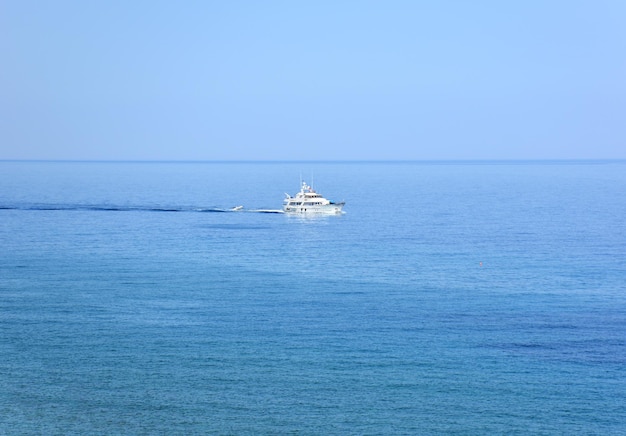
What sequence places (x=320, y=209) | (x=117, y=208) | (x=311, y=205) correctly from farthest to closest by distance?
(x=311, y=205)
(x=117, y=208)
(x=320, y=209)

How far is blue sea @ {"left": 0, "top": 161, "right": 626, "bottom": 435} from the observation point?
1852 inches

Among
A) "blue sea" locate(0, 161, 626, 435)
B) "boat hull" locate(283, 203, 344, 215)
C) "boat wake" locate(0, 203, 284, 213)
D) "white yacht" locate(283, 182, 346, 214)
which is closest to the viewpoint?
"blue sea" locate(0, 161, 626, 435)

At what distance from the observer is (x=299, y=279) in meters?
84.5

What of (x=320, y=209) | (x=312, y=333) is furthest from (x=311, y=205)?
(x=312, y=333)

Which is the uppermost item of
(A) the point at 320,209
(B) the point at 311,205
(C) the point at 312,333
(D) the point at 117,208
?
(B) the point at 311,205

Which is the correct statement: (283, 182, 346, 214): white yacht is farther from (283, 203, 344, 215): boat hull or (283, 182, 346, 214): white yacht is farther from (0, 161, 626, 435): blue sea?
(0, 161, 626, 435): blue sea

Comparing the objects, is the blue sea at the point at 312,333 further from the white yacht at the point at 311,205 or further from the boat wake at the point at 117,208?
the white yacht at the point at 311,205

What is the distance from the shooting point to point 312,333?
204 feet

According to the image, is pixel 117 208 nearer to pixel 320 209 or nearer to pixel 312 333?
pixel 320 209

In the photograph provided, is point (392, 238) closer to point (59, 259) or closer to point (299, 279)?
point (299, 279)

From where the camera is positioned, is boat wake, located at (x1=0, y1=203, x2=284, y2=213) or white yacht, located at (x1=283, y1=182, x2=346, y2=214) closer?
boat wake, located at (x1=0, y1=203, x2=284, y2=213)

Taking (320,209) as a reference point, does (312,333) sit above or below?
below

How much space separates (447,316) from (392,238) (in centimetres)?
4782

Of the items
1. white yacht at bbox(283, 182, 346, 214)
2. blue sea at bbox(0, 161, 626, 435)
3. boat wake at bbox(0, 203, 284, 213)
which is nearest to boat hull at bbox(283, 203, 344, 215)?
white yacht at bbox(283, 182, 346, 214)
